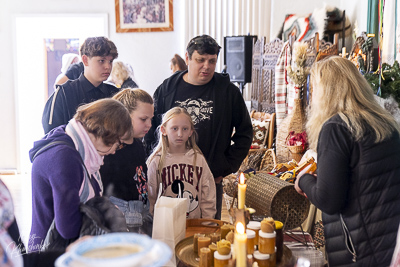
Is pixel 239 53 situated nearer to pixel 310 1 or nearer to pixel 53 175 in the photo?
pixel 310 1

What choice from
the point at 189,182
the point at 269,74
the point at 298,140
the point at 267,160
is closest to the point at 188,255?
the point at 189,182

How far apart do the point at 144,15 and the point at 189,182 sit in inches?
213

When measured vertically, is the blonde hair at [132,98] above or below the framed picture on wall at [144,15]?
below

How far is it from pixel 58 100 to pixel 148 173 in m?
0.60

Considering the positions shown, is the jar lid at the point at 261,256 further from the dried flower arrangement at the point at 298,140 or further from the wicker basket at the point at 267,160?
the wicker basket at the point at 267,160

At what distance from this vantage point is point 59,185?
4.54 feet

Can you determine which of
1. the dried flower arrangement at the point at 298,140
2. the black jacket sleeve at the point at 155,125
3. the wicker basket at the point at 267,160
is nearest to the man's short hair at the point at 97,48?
the black jacket sleeve at the point at 155,125

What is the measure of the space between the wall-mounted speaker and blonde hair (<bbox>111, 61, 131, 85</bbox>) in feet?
4.74

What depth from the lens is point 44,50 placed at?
7.89m

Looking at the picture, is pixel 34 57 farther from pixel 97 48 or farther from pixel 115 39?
pixel 97 48

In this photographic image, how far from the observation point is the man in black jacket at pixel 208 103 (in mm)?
2545

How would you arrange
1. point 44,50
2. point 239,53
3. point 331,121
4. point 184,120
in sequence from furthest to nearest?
point 44,50
point 239,53
point 184,120
point 331,121

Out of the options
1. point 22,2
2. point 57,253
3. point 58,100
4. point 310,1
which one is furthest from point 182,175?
point 22,2

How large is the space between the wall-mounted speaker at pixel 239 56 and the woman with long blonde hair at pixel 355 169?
436 cm
